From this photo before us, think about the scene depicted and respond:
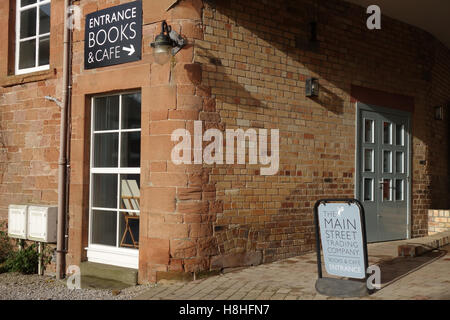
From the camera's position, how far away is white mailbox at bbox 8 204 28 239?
8117 millimetres

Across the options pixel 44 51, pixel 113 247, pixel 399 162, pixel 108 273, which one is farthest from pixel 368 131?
pixel 44 51

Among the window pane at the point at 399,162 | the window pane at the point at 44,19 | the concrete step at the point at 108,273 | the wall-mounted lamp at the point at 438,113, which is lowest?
the concrete step at the point at 108,273

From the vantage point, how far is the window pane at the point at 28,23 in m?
8.81

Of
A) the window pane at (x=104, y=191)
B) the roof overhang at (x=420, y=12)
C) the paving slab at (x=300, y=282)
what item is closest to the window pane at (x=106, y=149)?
the window pane at (x=104, y=191)

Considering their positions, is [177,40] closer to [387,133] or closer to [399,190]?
[387,133]

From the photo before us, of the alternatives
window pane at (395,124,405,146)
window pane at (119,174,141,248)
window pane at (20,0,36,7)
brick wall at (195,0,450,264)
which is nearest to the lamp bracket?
brick wall at (195,0,450,264)

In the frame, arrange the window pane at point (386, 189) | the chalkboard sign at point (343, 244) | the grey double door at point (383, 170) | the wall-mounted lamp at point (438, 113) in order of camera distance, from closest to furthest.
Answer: the chalkboard sign at point (343, 244)
the grey double door at point (383, 170)
the window pane at point (386, 189)
the wall-mounted lamp at point (438, 113)

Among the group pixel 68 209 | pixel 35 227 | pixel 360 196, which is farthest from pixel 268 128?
pixel 35 227

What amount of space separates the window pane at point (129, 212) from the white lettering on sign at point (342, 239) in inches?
109

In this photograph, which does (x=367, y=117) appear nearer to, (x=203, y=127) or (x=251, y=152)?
(x=251, y=152)

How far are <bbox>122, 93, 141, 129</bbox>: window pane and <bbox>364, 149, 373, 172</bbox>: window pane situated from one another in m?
4.02

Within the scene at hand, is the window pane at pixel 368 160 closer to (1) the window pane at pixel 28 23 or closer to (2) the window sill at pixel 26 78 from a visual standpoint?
(2) the window sill at pixel 26 78

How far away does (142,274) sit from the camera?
6.60m

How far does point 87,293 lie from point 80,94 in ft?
9.60
